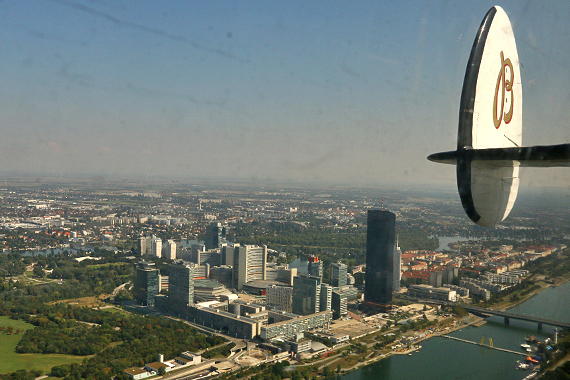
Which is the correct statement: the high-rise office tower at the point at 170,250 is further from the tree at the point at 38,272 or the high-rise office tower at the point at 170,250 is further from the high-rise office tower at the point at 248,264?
the high-rise office tower at the point at 248,264

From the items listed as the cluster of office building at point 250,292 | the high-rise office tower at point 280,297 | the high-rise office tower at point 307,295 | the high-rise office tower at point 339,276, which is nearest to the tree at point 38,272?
the cluster of office building at point 250,292

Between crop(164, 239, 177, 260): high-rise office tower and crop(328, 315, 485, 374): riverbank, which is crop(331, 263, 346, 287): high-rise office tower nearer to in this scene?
crop(328, 315, 485, 374): riverbank

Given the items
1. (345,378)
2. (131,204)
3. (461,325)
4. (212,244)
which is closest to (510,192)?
(345,378)

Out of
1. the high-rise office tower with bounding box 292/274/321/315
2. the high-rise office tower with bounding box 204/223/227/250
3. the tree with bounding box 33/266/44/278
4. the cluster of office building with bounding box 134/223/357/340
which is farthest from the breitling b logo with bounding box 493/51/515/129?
the high-rise office tower with bounding box 204/223/227/250

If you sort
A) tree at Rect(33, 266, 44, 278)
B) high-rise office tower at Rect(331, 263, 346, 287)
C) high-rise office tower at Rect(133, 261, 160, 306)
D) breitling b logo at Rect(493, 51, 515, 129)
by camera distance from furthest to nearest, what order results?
tree at Rect(33, 266, 44, 278) → high-rise office tower at Rect(331, 263, 346, 287) → high-rise office tower at Rect(133, 261, 160, 306) → breitling b logo at Rect(493, 51, 515, 129)

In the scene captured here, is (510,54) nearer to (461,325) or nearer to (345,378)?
(345,378)

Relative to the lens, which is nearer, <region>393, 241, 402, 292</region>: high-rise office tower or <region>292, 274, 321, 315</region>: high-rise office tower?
<region>292, 274, 321, 315</region>: high-rise office tower

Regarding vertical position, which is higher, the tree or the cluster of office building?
the cluster of office building
